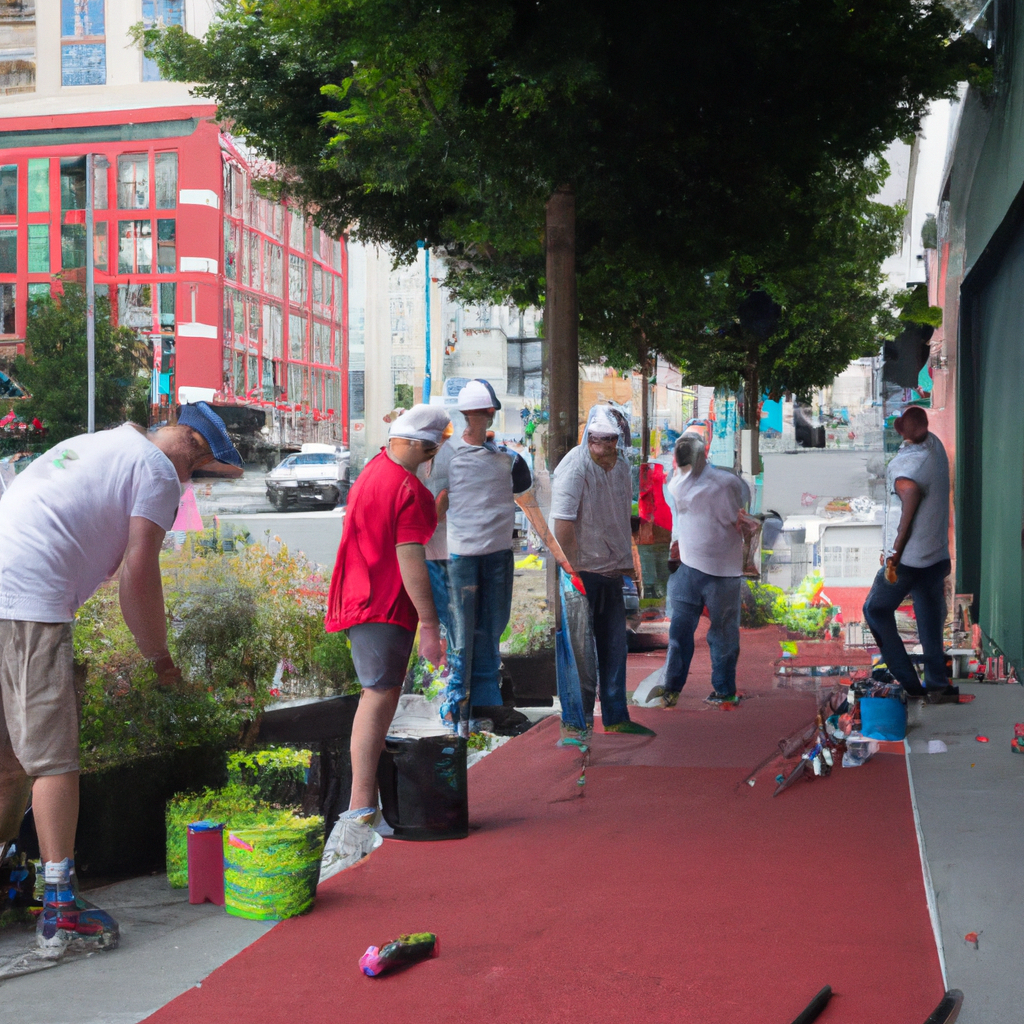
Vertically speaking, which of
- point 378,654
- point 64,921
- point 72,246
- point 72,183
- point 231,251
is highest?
point 72,183

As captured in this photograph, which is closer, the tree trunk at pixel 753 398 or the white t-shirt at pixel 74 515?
the white t-shirt at pixel 74 515

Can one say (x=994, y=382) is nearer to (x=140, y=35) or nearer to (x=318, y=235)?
(x=140, y=35)

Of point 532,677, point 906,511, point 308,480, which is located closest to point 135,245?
point 308,480

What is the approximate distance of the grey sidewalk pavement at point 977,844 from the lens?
125 inches

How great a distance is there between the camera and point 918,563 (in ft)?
23.5

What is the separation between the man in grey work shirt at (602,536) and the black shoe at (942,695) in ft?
5.57

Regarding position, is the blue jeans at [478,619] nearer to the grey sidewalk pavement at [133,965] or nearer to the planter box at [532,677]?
the planter box at [532,677]

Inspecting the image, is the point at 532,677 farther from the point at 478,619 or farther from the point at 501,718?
the point at 478,619

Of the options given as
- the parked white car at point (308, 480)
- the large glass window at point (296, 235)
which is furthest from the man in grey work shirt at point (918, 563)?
the large glass window at point (296, 235)

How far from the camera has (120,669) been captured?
5148 millimetres

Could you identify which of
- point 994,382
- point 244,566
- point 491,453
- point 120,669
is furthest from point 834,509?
point 120,669

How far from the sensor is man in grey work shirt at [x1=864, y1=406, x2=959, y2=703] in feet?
23.6

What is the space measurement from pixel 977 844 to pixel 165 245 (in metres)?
23.8

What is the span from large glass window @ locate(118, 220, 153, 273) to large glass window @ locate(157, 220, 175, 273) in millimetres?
174
